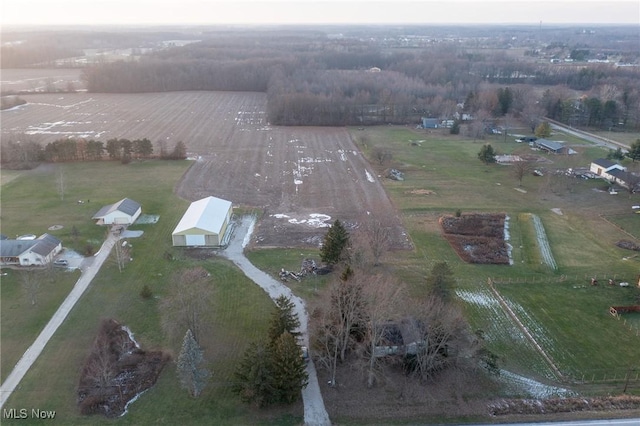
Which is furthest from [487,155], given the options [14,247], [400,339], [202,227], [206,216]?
[14,247]

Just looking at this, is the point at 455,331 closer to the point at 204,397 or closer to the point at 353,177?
the point at 204,397

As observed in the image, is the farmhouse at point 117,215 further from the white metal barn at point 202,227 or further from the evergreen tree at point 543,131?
the evergreen tree at point 543,131

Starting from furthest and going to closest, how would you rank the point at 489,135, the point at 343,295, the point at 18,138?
1. the point at 489,135
2. the point at 18,138
3. the point at 343,295

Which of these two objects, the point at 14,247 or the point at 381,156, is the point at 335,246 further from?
the point at 381,156

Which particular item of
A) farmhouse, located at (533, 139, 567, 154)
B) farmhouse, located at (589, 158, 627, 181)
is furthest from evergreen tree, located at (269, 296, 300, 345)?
farmhouse, located at (533, 139, 567, 154)

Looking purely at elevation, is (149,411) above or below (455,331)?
below

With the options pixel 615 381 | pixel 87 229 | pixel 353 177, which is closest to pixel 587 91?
pixel 353 177
